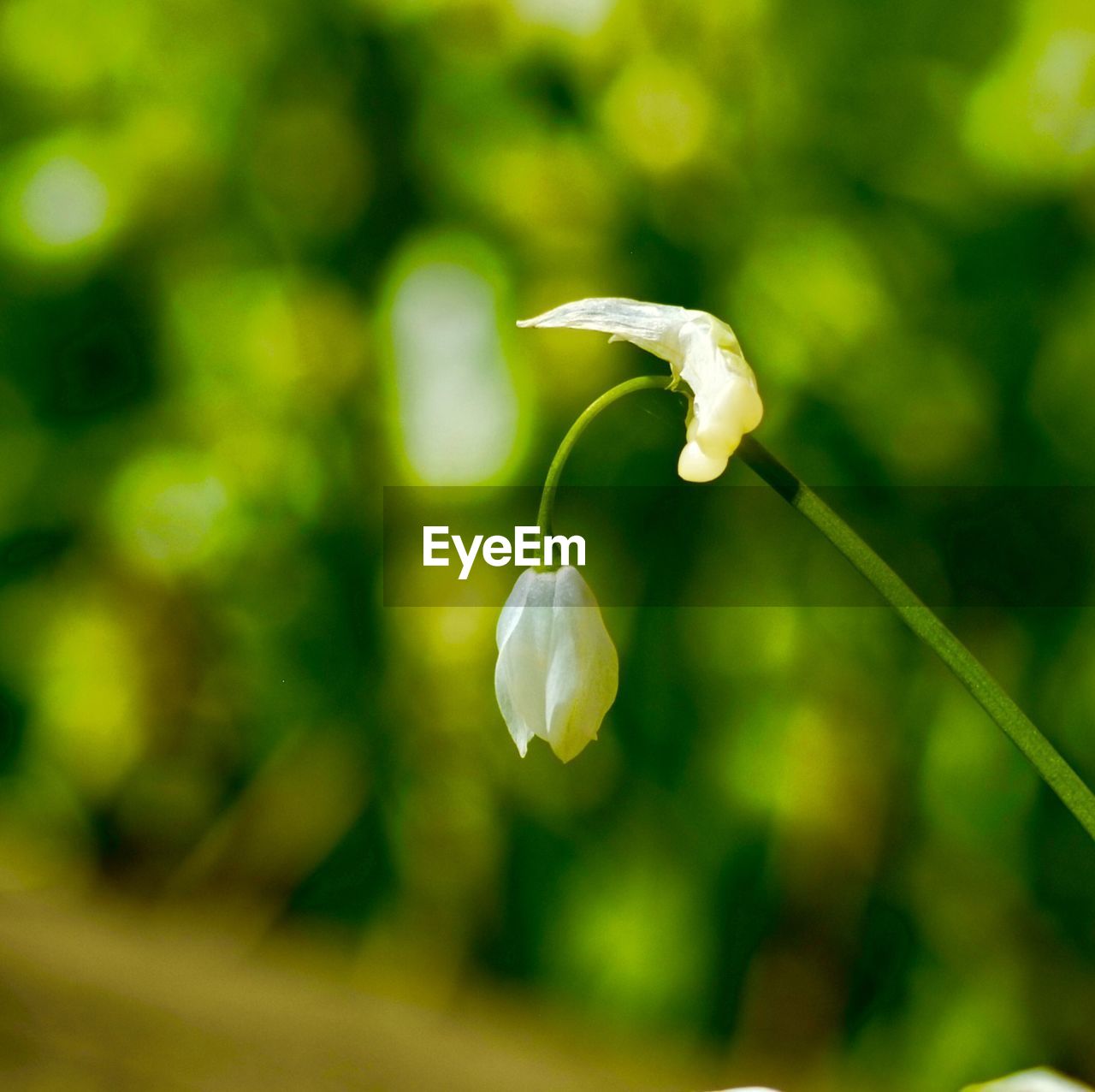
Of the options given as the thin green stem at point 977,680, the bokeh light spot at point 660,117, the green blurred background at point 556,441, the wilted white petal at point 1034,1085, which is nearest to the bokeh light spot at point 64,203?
the green blurred background at point 556,441

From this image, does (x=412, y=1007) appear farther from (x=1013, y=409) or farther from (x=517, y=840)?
(x=1013, y=409)

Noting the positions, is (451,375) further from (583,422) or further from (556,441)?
(583,422)

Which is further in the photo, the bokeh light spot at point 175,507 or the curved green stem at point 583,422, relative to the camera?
the bokeh light spot at point 175,507

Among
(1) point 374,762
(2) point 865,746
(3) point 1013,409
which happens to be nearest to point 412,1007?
(1) point 374,762

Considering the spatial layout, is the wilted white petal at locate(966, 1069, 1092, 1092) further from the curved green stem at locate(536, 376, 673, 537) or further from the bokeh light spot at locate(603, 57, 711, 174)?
the bokeh light spot at locate(603, 57, 711, 174)

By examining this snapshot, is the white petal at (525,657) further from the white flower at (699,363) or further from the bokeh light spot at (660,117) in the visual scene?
the bokeh light spot at (660,117)

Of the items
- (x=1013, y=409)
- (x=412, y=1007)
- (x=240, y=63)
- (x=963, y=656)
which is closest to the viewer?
(x=963, y=656)
